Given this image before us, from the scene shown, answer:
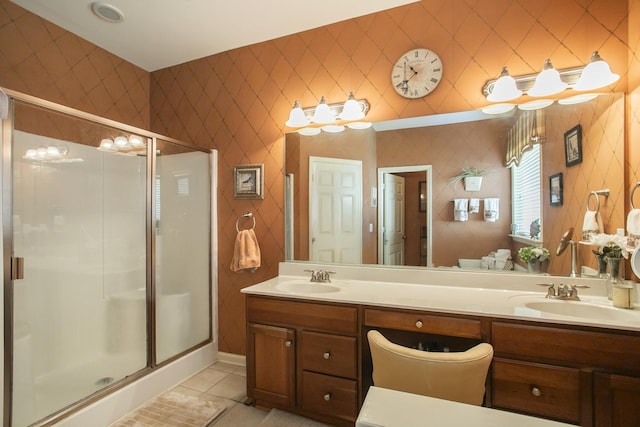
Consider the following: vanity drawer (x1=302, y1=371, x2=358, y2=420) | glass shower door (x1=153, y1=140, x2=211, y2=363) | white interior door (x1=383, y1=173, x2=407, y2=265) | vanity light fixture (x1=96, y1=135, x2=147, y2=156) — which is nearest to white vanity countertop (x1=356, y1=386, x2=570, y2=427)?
vanity drawer (x1=302, y1=371, x2=358, y2=420)

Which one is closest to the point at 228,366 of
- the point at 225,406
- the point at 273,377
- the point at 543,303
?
the point at 225,406

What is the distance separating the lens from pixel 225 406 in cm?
206

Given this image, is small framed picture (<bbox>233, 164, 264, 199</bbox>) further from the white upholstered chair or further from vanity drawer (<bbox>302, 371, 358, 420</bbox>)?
the white upholstered chair

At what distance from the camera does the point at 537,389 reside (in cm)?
137

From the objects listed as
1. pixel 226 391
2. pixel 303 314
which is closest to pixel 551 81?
pixel 303 314

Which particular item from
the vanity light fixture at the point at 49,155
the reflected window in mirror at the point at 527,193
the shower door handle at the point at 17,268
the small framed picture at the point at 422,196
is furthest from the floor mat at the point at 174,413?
the reflected window in mirror at the point at 527,193

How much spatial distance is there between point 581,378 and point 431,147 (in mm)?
1423

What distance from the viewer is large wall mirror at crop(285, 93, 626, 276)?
5.76 ft

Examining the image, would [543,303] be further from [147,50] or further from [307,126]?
[147,50]

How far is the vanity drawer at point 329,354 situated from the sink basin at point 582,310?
989 mm

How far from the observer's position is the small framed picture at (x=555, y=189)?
1829 mm

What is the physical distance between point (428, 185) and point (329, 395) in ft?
4.70

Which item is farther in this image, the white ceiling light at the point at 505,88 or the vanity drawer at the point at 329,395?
the white ceiling light at the point at 505,88

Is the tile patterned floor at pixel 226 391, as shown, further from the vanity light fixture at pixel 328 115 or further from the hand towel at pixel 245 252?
the vanity light fixture at pixel 328 115
